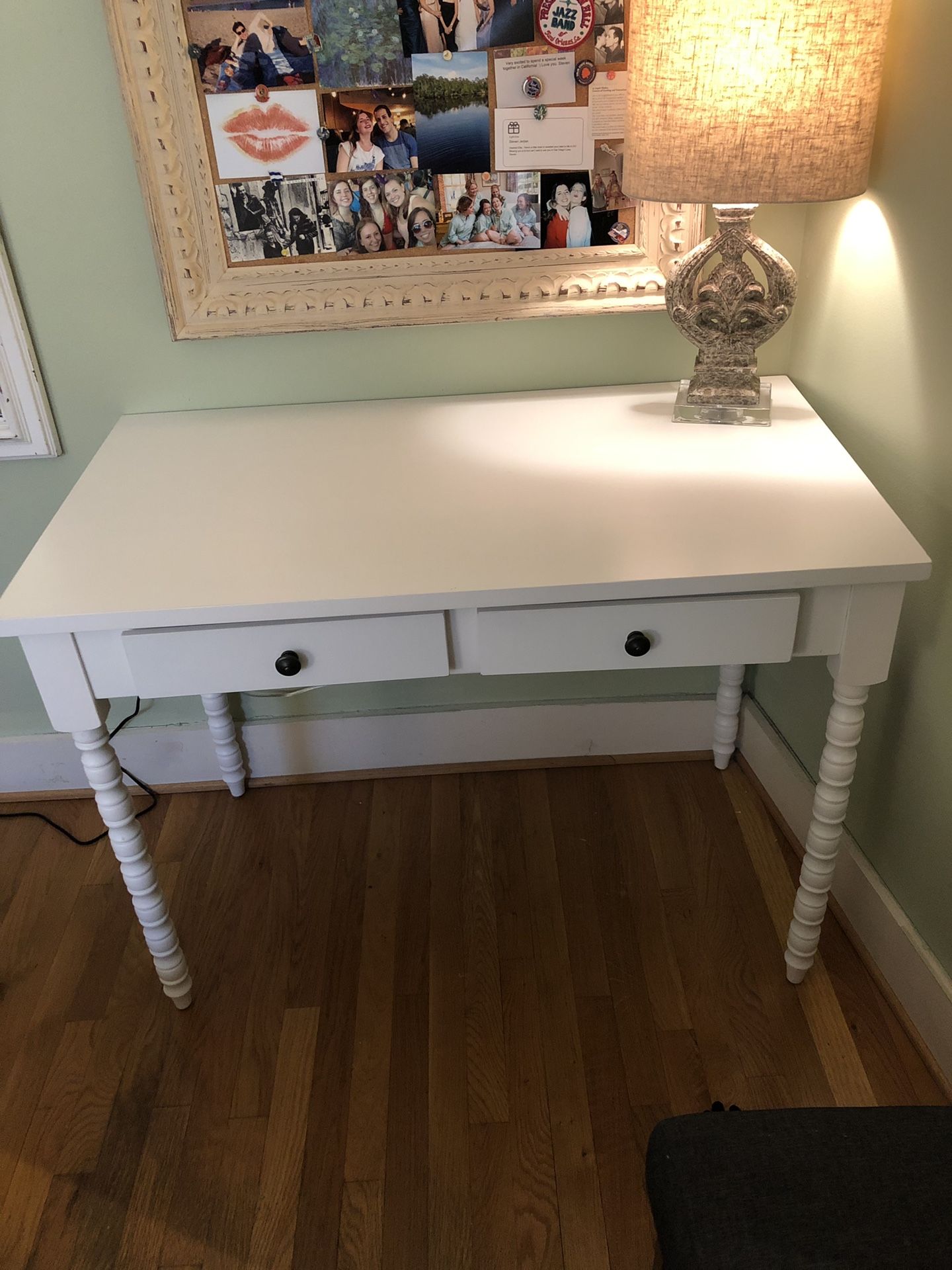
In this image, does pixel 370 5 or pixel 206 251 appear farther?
pixel 206 251

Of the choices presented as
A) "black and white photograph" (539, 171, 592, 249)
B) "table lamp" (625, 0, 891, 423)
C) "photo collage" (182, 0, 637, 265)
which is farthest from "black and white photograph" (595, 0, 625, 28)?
"black and white photograph" (539, 171, 592, 249)

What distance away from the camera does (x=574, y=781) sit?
2.08 metres

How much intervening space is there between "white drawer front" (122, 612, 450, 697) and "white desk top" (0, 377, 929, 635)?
43mm

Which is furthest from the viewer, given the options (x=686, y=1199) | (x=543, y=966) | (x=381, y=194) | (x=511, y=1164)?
(x=543, y=966)

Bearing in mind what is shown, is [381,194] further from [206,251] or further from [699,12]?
[699,12]

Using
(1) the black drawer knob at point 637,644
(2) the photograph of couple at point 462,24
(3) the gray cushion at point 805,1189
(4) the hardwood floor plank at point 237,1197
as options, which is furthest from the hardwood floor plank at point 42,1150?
(2) the photograph of couple at point 462,24

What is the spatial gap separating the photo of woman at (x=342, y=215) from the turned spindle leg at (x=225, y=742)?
0.87m

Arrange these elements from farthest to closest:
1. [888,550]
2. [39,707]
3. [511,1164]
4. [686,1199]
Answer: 1. [39,707]
2. [511,1164]
3. [888,550]
4. [686,1199]

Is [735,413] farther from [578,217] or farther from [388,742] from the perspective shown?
[388,742]

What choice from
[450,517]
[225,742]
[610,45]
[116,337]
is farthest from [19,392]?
[610,45]

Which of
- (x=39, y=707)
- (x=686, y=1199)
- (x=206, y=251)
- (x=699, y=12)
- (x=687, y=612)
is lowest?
(x=39, y=707)

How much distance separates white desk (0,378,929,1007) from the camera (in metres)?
1.18

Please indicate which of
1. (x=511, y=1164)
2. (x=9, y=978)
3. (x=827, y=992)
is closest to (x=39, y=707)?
(x=9, y=978)

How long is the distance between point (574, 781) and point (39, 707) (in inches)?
44.2
